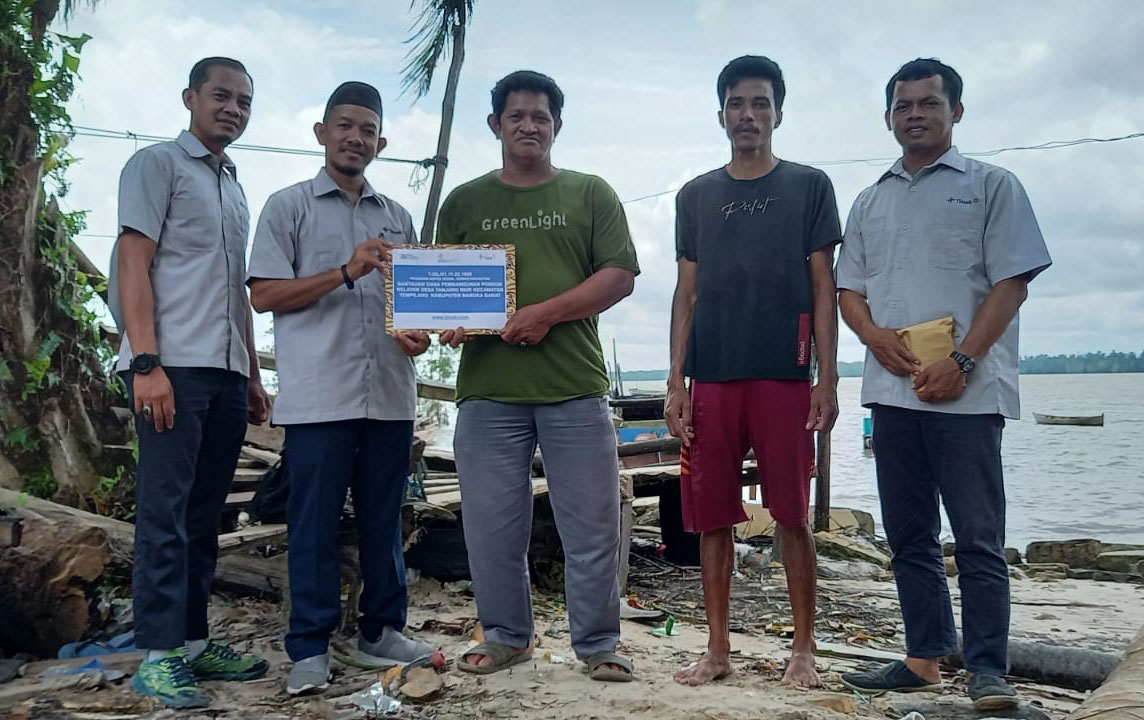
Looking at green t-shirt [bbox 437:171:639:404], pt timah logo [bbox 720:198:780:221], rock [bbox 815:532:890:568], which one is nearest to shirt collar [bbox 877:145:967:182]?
pt timah logo [bbox 720:198:780:221]

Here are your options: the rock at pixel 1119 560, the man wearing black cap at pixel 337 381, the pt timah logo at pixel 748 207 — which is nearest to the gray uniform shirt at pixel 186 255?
the man wearing black cap at pixel 337 381

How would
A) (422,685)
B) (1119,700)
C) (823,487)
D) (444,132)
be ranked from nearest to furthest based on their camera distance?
(1119,700)
(422,685)
(444,132)
(823,487)

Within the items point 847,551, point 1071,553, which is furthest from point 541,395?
point 1071,553

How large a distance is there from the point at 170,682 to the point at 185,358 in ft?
3.85

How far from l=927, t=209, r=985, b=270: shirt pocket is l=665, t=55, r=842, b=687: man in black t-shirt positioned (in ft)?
1.25

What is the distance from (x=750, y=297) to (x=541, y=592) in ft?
10.3

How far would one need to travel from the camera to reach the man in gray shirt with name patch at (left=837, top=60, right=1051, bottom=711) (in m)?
3.22

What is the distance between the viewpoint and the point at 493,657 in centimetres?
357

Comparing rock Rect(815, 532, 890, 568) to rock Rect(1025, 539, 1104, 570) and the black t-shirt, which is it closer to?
rock Rect(1025, 539, 1104, 570)

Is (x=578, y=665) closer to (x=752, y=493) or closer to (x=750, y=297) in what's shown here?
(x=750, y=297)

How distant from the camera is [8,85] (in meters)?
5.16

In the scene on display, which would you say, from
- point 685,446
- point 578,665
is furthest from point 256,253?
point 578,665

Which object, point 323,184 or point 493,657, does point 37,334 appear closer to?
point 323,184

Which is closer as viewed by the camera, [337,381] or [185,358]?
[185,358]
